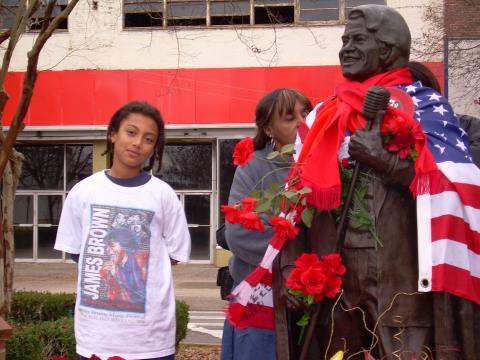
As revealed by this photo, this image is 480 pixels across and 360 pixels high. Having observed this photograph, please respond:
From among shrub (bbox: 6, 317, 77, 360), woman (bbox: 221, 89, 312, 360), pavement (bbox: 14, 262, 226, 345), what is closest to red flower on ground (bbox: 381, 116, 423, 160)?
woman (bbox: 221, 89, 312, 360)

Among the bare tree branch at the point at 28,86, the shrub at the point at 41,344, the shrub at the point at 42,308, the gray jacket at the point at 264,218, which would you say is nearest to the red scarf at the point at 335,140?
the gray jacket at the point at 264,218

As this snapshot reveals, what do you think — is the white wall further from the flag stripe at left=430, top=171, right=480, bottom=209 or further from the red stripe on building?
the flag stripe at left=430, top=171, right=480, bottom=209

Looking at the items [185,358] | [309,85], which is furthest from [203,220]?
[185,358]

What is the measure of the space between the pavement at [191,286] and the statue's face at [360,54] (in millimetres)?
6390

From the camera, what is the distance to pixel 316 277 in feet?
8.45

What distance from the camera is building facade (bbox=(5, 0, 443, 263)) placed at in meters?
17.6

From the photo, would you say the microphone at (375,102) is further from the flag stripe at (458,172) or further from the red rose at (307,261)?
the red rose at (307,261)

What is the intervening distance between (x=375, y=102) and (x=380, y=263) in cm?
60

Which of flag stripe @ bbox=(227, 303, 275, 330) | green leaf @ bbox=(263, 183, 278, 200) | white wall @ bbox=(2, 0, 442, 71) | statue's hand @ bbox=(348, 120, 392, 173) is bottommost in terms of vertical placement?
flag stripe @ bbox=(227, 303, 275, 330)

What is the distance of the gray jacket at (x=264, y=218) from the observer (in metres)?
3.13

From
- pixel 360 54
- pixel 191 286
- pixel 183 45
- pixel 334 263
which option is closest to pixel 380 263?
pixel 334 263

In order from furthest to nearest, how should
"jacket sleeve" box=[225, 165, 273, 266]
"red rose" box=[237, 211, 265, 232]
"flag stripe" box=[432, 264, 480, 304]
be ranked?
"jacket sleeve" box=[225, 165, 273, 266] < "red rose" box=[237, 211, 265, 232] < "flag stripe" box=[432, 264, 480, 304]

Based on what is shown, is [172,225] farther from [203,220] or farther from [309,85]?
[203,220]

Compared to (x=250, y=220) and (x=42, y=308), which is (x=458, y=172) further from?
(x=42, y=308)
